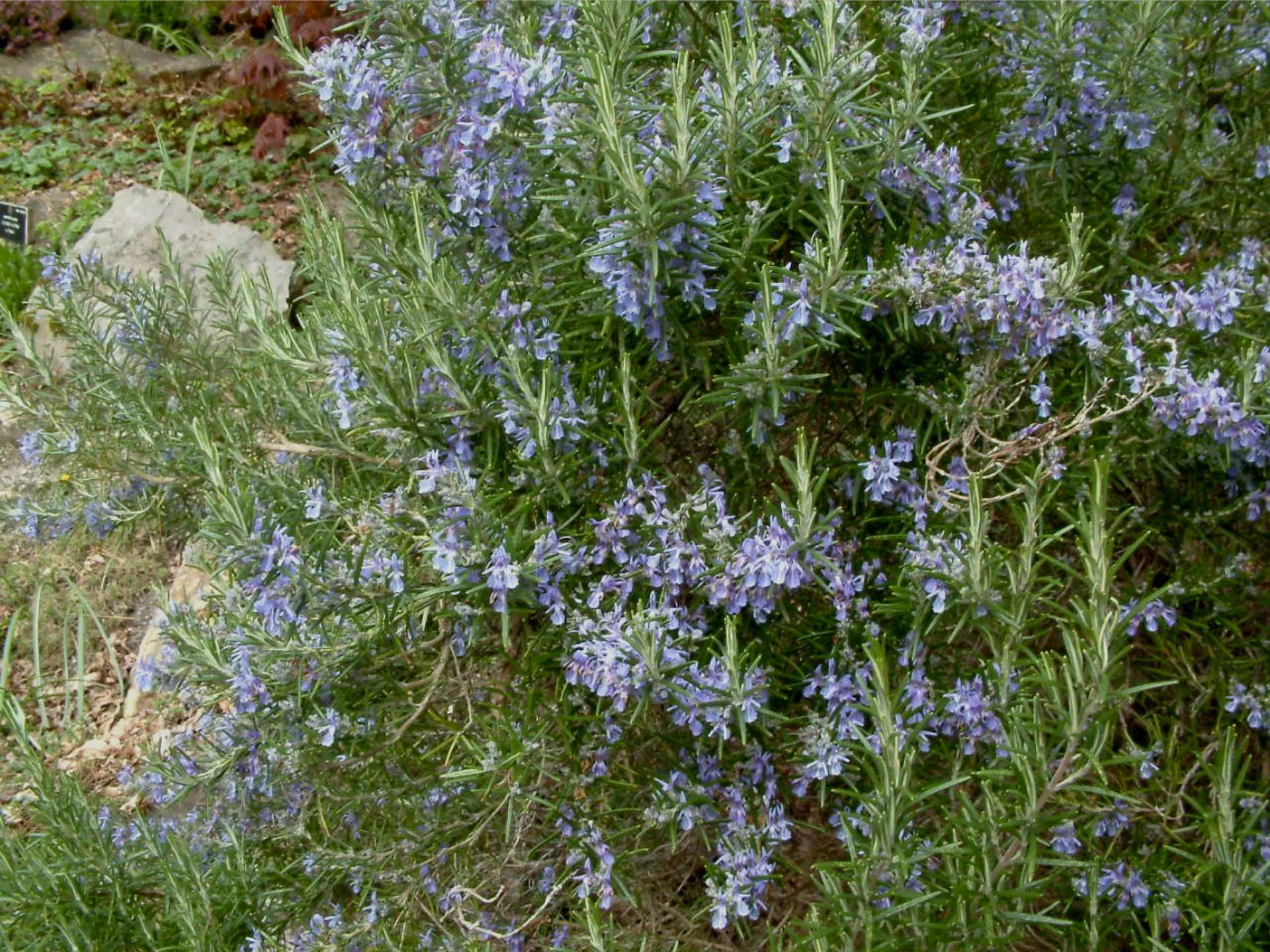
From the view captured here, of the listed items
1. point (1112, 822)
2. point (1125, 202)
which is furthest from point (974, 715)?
point (1125, 202)

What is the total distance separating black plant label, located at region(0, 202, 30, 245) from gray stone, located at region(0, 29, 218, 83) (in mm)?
1989

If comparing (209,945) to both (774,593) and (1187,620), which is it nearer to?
(774,593)

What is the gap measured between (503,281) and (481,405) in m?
0.21

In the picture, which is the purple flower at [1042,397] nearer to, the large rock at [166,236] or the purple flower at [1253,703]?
the purple flower at [1253,703]

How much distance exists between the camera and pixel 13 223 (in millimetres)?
5363

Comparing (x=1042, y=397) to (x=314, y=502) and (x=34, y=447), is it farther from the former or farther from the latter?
(x=34, y=447)

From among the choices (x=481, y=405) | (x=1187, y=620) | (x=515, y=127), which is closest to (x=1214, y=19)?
(x=1187, y=620)

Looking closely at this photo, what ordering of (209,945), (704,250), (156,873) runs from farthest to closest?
(156,873)
(209,945)
(704,250)

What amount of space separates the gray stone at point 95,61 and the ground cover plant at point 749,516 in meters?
5.65

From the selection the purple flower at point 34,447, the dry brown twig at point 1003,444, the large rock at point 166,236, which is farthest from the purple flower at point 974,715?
the large rock at point 166,236

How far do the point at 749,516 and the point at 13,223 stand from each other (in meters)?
4.84

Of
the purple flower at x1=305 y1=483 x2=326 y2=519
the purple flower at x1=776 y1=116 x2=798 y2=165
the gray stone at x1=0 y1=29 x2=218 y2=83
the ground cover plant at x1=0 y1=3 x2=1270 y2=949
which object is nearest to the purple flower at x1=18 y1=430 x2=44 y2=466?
the ground cover plant at x1=0 y1=3 x2=1270 y2=949

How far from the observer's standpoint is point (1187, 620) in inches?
84.4

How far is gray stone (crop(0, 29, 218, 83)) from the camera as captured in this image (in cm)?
711
